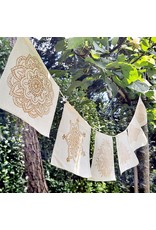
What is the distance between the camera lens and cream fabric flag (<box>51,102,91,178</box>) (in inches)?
47.2

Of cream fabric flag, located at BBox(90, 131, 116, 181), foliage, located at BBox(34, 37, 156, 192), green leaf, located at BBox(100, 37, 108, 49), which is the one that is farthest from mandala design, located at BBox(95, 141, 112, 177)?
green leaf, located at BBox(100, 37, 108, 49)

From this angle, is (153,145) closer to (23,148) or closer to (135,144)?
(135,144)

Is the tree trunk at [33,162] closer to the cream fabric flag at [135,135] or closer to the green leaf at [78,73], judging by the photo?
the green leaf at [78,73]

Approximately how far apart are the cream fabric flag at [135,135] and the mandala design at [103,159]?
0.20 m

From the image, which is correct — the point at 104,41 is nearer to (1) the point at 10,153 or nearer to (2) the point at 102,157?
(2) the point at 102,157

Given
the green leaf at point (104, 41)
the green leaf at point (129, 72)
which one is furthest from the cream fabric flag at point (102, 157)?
the green leaf at point (104, 41)

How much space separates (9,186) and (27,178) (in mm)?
101

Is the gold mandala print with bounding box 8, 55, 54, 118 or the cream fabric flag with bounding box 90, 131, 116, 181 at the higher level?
the gold mandala print with bounding box 8, 55, 54, 118

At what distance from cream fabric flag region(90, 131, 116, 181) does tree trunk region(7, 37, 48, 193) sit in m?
0.29

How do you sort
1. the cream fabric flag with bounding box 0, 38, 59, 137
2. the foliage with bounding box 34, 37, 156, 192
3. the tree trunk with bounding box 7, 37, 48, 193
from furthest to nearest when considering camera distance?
the tree trunk with bounding box 7, 37, 48, 193
the foliage with bounding box 34, 37, 156, 192
the cream fabric flag with bounding box 0, 38, 59, 137

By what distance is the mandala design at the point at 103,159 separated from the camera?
1.49m

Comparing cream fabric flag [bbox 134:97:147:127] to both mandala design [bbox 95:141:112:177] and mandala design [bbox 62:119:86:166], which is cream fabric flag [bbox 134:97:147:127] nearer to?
mandala design [bbox 95:141:112:177]

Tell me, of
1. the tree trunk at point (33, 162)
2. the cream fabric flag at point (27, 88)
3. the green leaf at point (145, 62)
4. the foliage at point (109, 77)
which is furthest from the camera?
the tree trunk at point (33, 162)
